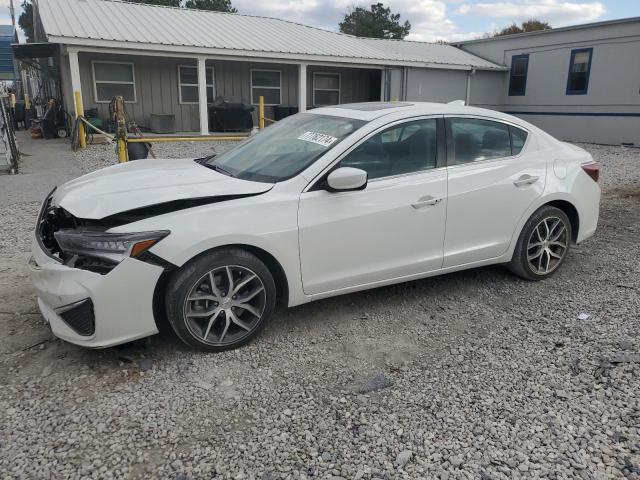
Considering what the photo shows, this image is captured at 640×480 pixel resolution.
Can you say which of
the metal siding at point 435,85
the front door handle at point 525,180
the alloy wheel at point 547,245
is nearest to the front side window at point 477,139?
the front door handle at point 525,180

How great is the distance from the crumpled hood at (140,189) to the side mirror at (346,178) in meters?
0.42

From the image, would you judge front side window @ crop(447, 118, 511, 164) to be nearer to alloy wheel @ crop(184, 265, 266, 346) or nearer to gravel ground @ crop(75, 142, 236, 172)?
alloy wheel @ crop(184, 265, 266, 346)

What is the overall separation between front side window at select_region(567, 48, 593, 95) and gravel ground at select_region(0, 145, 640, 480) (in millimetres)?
Result: 17170

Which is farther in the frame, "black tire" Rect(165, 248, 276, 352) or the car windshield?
the car windshield

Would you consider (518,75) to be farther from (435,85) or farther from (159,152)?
(159,152)

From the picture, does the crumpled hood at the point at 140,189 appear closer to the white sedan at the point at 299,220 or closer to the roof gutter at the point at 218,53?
the white sedan at the point at 299,220

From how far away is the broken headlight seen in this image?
9.82 feet

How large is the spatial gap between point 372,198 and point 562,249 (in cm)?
220

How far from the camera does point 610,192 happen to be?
30.0 feet

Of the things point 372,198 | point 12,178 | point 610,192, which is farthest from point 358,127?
point 12,178

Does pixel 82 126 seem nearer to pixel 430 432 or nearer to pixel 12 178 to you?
pixel 12 178

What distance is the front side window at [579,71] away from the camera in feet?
61.0

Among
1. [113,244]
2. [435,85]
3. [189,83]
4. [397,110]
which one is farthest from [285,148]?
[435,85]

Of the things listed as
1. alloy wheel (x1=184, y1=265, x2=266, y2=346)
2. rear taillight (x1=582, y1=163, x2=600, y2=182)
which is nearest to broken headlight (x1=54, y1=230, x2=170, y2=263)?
alloy wheel (x1=184, y1=265, x2=266, y2=346)
